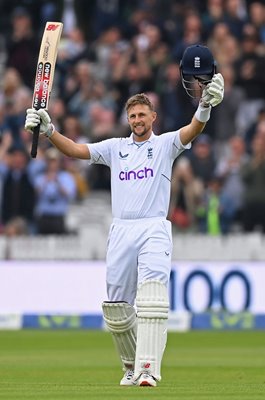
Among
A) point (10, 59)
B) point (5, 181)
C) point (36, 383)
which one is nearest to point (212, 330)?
point (5, 181)

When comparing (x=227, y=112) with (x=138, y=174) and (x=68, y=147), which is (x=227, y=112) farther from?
(x=138, y=174)

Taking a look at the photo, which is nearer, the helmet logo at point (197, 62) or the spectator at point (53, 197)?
the helmet logo at point (197, 62)

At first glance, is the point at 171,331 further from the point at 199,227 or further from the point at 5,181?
the point at 5,181

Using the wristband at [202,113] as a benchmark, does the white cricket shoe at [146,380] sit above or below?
below

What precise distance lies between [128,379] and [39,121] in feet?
5.41

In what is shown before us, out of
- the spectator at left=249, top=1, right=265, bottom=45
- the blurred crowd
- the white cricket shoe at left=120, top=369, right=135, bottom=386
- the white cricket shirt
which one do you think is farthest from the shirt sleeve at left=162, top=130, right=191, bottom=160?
the spectator at left=249, top=1, right=265, bottom=45

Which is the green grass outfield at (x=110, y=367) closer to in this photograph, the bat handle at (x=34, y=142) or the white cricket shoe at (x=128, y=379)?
the white cricket shoe at (x=128, y=379)

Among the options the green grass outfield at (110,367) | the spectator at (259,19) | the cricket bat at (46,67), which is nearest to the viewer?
the green grass outfield at (110,367)

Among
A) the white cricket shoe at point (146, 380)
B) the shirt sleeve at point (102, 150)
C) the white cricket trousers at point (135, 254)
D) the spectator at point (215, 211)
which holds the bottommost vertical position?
the white cricket shoe at point (146, 380)

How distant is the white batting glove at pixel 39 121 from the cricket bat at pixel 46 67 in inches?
4.2

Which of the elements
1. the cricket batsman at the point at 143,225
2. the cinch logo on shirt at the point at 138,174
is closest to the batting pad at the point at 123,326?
the cricket batsman at the point at 143,225

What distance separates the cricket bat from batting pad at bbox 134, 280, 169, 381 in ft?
4.42

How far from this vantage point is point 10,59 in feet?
62.7

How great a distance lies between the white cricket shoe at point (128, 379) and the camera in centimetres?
830
